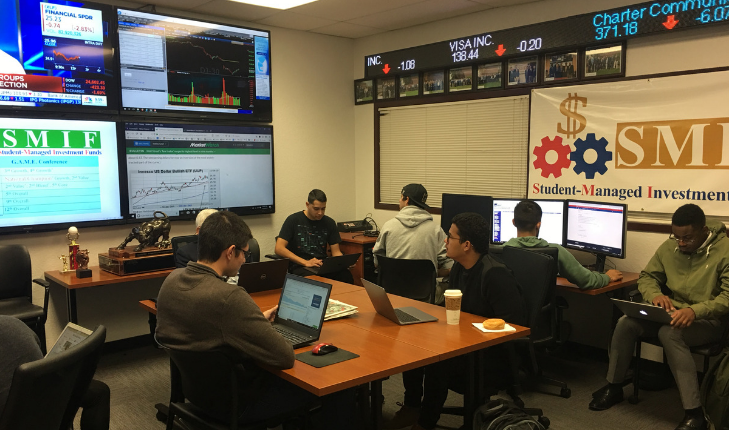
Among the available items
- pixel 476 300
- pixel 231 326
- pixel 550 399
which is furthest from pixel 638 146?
pixel 231 326

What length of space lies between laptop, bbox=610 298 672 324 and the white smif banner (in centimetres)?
96

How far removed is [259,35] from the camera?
5340mm

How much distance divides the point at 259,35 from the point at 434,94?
1711 millimetres

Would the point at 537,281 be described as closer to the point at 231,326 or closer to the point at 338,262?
the point at 338,262

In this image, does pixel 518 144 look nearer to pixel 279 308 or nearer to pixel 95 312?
pixel 279 308

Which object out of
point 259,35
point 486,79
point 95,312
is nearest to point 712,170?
point 486,79

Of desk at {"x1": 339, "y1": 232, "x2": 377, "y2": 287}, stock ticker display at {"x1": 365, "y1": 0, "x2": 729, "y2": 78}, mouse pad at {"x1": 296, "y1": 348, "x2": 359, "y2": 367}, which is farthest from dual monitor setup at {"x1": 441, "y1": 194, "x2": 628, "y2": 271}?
mouse pad at {"x1": 296, "y1": 348, "x2": 359, "y2": 367}

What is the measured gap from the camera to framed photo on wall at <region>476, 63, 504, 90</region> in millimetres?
4910

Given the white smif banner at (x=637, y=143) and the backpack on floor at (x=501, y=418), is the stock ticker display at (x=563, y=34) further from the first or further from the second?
the backpack on floor at (x=501, y=418)

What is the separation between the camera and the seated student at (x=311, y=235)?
479 cm

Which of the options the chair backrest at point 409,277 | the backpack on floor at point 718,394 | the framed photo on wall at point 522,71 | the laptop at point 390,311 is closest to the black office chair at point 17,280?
the chair backrest at point 409,277

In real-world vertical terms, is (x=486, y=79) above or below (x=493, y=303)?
above

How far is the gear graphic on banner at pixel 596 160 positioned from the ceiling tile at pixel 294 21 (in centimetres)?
255

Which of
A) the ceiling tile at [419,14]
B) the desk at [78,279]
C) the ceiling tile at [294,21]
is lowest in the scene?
the desk at [78,279]
